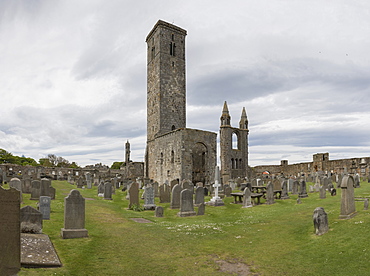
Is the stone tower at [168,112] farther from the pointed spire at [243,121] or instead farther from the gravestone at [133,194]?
the gravestone at [133,194]

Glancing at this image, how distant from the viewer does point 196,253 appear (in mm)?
7723

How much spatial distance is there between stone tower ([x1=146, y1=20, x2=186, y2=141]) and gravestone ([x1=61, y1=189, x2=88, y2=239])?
28.5 meters

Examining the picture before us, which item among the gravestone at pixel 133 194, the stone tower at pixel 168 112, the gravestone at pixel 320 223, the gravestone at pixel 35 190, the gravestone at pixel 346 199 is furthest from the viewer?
the stone tower at pixel 168 112

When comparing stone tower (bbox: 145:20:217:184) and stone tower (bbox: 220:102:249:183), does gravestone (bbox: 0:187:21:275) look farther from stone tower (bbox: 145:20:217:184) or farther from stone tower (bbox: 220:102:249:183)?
stone tower (bbox: 220:102:249:183)

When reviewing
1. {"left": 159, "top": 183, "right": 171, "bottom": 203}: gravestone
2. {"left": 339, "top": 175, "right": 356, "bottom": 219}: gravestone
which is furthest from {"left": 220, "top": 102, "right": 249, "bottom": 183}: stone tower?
{"left": 339, "top": 175, "right": 356, "bottom": 219}: gravestone

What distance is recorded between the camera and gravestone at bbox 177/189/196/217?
45.8 ft

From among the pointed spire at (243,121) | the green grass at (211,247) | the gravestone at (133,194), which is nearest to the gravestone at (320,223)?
the green grass at (211,247)

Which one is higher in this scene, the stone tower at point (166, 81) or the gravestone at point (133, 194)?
the stone tower at point (166, 81)

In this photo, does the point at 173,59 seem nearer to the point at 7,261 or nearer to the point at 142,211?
the point at 142,211

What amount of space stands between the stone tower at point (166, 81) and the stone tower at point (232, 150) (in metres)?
9.35

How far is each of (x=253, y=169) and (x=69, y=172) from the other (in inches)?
1281

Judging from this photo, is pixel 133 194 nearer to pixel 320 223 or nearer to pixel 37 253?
pixel 37 253

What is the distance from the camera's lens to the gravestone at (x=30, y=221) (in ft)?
25.7

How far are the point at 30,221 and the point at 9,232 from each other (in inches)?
119
